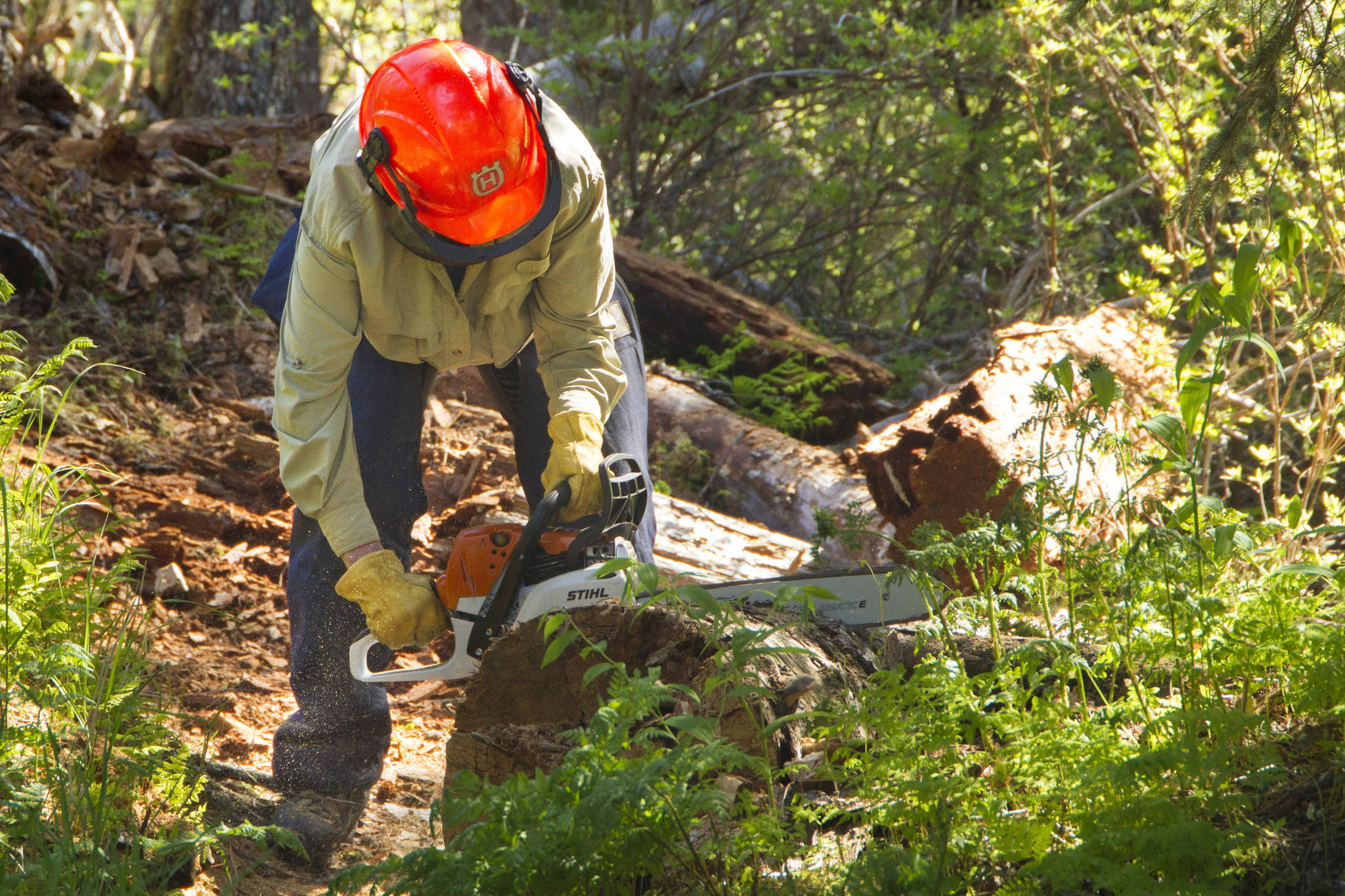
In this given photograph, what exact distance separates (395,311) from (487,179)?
613mm

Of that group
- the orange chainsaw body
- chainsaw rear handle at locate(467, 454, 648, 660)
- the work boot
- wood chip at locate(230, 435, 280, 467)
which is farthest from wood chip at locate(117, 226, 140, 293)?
chainsaw rear handle at locate(467, 454, 648, 660)

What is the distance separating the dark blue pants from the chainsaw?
1.30 feet

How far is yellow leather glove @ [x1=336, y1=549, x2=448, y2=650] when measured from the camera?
2689 millimetres

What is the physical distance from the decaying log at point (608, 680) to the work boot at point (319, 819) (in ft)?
1.92

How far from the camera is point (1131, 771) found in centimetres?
156

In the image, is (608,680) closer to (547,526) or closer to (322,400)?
(547,526)

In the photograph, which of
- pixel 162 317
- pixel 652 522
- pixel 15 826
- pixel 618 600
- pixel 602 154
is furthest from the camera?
pixel 602 154

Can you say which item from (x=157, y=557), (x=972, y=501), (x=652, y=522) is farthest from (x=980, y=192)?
(x=157, y=557)

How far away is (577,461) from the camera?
2926 mm

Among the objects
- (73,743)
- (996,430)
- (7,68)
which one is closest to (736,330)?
(996,430)

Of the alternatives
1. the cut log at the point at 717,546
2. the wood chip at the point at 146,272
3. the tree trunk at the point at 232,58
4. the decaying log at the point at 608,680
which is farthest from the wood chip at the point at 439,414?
the tree trunk at the point at 232,58

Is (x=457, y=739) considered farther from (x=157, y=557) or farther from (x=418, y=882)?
(x=157, y=557)

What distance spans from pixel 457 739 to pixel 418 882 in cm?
98

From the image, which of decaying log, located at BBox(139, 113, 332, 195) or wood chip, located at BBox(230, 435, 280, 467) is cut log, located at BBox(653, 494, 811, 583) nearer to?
wood chip, located at BBox(230, 435, 280, 467)
